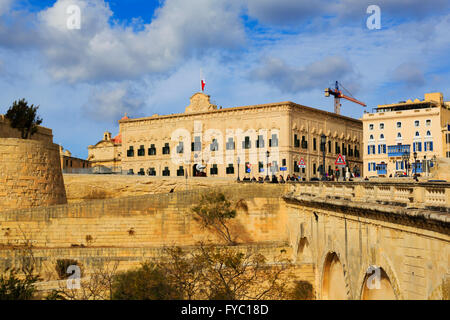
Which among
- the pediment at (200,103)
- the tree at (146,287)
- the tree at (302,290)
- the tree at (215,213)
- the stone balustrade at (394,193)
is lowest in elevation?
the tree at (302,290)

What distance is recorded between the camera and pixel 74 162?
84.2 m

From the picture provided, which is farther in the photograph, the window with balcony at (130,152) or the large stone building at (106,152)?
the large stone building at (106,152)

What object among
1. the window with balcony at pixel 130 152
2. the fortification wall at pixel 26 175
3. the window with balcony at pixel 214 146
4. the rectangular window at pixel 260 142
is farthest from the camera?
the window with balcony at pixel 130 152

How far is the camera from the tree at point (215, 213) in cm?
3834

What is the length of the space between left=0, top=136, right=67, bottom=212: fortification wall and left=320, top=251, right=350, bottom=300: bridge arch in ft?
68.2

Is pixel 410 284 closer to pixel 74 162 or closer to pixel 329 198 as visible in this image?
pixel 329 198

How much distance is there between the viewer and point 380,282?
18625 mm

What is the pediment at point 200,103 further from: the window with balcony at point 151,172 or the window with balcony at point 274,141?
the window with balcony at point 274,141

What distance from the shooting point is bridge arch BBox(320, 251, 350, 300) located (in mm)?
25964

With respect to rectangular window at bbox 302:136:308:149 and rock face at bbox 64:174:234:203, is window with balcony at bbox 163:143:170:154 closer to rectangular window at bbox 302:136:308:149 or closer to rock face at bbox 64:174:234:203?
rock face at bbox 64:174:234:203

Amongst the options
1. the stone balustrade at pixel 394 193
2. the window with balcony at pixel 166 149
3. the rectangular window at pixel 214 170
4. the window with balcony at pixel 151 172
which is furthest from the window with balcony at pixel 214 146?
the stone balustrade at pixel 394 193

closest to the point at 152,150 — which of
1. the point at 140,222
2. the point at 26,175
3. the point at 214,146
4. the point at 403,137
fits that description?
the point at 214,146

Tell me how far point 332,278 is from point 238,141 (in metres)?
39.3

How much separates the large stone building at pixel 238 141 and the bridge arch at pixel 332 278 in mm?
31764
